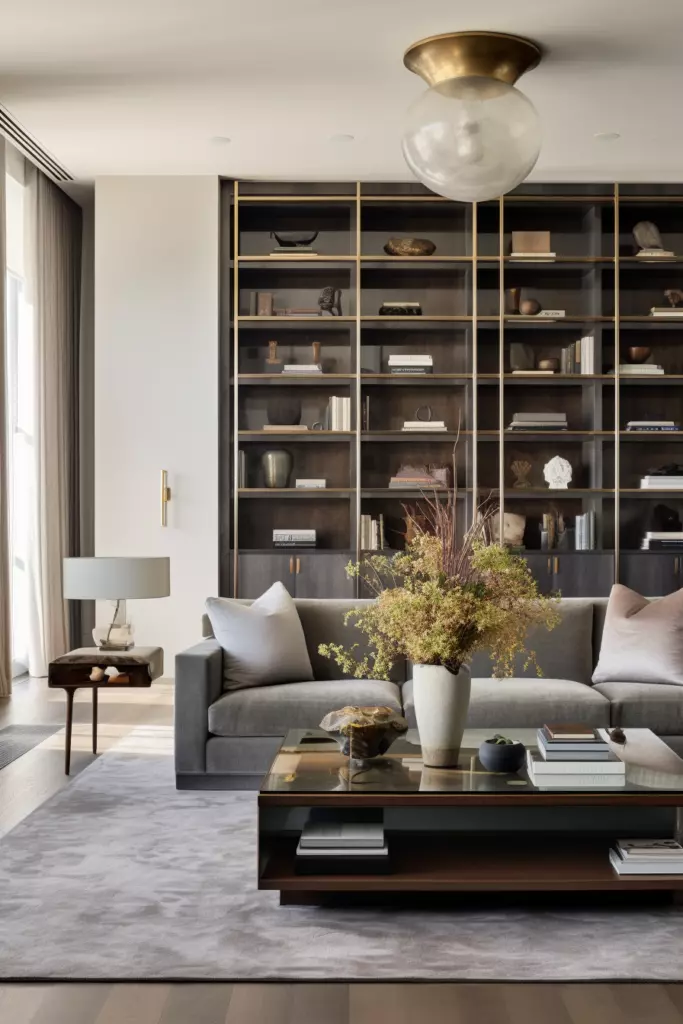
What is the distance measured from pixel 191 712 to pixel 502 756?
1476 millimetres

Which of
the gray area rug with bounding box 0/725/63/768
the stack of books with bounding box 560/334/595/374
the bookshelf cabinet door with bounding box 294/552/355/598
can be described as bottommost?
the gray area rug with bounding box 0/725/63/768

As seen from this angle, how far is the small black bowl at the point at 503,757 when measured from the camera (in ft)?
9.77

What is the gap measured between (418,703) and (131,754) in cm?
200

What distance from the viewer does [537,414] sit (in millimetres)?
6965

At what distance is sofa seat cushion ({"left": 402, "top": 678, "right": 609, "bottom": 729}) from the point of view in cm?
404

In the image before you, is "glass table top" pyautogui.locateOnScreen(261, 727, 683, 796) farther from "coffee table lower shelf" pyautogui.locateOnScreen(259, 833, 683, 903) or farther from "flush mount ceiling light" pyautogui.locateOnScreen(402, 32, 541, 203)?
"flush mount ceiling light" pyautogui.locateOnScreen(402, 32, 541, 203)

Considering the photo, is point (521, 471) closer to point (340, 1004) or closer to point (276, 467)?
point (276, 467)

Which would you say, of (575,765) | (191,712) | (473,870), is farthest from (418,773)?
(191,712)

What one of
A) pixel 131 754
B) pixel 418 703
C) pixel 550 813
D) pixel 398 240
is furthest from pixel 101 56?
pixel 550 813

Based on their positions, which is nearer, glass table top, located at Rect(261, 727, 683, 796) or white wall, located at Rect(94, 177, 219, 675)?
glass table top, located at Rect(261, 727, 683, 796)

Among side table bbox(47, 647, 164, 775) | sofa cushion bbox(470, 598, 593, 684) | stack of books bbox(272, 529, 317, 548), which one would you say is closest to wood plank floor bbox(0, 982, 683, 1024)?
side table bbox(47, 647, 164, 775)

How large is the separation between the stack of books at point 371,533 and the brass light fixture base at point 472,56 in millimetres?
2805

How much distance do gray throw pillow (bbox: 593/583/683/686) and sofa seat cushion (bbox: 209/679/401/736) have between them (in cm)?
99

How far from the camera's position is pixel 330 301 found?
23.1ft
